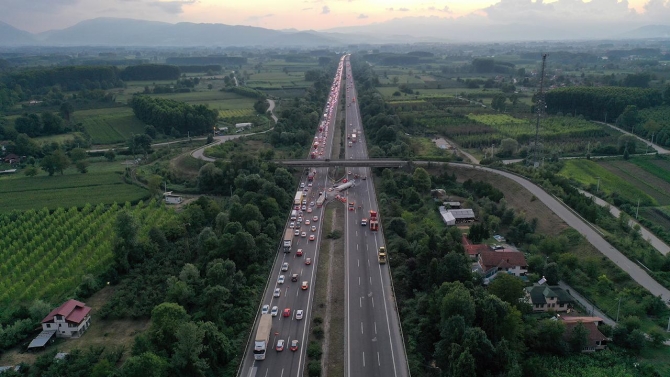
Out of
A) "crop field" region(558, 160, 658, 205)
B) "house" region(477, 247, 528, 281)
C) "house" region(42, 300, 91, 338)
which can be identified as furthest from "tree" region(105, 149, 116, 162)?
"crop field" region(558, 160, 658, 205)

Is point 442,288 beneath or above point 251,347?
above

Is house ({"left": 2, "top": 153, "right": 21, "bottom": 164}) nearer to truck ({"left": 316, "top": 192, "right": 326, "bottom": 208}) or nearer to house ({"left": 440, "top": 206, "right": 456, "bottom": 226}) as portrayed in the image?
truck ({"left": 316, "top": 192, "right": 326, "bottom": 208})

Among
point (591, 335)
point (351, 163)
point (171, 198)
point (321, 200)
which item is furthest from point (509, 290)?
point (171, 198)

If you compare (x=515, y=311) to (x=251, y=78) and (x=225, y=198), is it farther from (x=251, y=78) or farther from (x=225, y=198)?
(x=251, y=78)

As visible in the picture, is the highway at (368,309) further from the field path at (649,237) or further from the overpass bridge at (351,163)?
the field path at (649,237)

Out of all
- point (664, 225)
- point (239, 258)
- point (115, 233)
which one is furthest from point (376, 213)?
point (664, 225)

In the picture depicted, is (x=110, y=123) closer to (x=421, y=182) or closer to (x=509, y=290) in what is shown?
(x=421, y=182)
